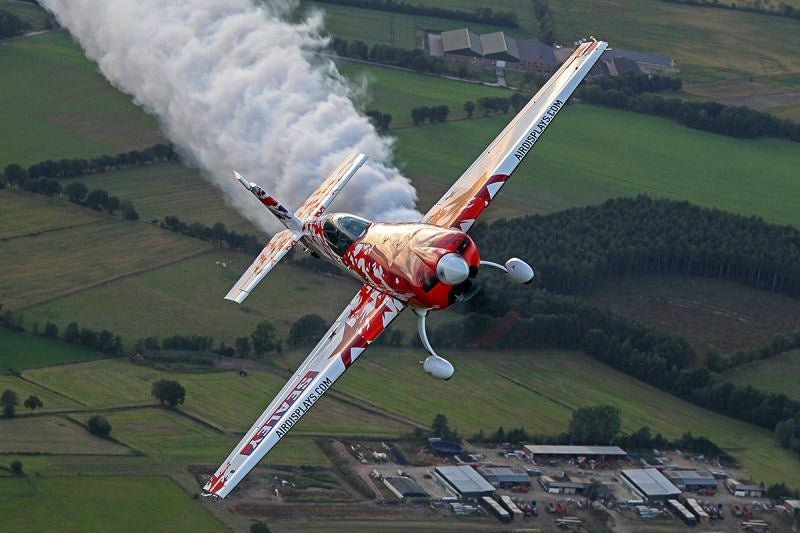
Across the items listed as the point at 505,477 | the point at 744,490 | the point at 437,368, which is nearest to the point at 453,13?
the point at 744,490

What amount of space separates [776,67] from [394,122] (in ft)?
159

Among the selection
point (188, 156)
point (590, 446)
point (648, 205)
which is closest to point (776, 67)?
point (648, 205)

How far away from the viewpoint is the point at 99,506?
8562cm

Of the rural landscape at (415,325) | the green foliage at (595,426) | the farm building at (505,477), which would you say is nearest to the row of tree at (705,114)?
the rural landscape at (415,325)

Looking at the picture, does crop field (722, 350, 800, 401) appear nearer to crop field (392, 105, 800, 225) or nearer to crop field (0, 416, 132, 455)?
crop field (392, 105, 800, 225)

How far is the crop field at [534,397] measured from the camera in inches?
3841

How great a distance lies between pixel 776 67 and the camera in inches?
6604

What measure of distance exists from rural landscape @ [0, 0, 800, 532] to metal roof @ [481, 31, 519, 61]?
17.9 feet

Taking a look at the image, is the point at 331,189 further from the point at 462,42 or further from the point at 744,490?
the point at 462,42

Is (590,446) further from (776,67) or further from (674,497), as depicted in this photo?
(776,67)

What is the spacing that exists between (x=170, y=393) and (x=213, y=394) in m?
3.05

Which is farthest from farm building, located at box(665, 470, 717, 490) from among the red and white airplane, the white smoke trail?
the red and white airplane

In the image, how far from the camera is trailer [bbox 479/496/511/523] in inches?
3504

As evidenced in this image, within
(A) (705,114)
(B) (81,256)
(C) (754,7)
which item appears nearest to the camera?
(B) (81,256)
